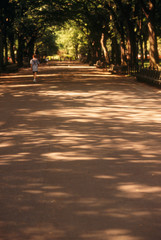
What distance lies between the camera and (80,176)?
262 inches

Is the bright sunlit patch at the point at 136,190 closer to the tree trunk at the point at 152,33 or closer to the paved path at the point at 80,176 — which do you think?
the paved path at the point at 80,176

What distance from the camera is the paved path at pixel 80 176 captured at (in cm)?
463

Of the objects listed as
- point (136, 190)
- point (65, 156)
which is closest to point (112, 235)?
point (136, 190)

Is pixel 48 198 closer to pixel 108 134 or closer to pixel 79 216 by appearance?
pixel 79 216

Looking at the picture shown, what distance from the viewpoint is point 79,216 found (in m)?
4.92

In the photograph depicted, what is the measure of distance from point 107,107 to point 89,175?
29.6 ft

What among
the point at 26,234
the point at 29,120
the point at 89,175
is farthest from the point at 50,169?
the point at 29,120

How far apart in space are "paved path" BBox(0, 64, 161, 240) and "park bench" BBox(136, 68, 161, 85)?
11200 millimetres

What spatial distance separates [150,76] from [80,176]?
807 inches

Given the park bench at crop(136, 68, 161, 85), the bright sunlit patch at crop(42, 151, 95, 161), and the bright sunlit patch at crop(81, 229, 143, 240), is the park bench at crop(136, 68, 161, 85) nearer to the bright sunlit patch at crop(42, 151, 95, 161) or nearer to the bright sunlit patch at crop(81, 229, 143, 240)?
the bright sunlit patch at crop(42, 151, 95, 161)

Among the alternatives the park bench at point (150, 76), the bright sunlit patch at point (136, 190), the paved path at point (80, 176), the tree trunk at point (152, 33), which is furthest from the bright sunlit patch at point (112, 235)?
the tree trunk at point (152, 33)

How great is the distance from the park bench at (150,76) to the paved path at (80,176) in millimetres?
11200

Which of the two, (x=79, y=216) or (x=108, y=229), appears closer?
(x=108, y=229)

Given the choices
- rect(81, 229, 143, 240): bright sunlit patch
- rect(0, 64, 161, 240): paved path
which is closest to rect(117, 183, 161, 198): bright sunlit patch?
rect(0, 64, 161, 240): paved path
